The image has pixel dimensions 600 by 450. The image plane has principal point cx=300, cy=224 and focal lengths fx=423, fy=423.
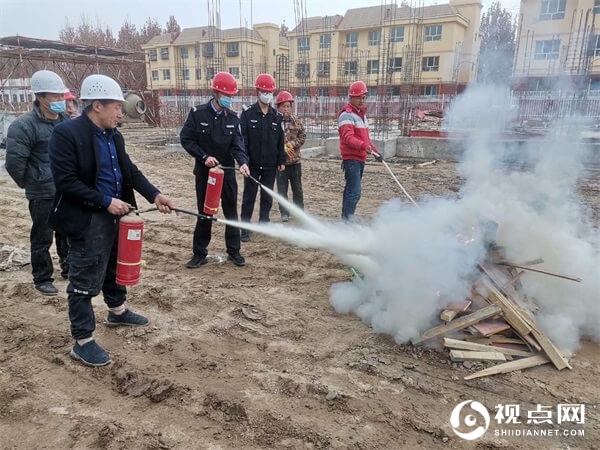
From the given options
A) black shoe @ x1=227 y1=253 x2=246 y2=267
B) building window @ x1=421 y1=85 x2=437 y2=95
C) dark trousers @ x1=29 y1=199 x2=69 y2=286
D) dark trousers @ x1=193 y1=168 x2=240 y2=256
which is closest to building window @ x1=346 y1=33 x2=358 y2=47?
building window @ x1=421 y1=85 x2=437 y2=95

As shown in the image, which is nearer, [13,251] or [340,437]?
Answer: [340,437]

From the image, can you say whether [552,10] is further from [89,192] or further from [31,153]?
[31,153]

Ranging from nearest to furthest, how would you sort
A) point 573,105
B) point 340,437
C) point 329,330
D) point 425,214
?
1. point 340,437
2. point 329,330
3. point 425,214
4. point 573,105

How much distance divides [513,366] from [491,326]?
39 cm

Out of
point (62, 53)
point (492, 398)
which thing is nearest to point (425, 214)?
point (492, 398)

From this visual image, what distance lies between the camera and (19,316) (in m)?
4.38

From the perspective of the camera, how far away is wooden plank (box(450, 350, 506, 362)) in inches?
139

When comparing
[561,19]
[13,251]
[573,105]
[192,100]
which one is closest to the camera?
[13,251]

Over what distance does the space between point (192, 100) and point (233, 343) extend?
28.9 metres

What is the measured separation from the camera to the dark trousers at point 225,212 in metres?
5.59

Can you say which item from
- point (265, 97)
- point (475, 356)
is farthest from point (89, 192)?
point (265, 97)

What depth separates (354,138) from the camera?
254 inches

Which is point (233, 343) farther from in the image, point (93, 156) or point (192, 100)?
point (192, 100)

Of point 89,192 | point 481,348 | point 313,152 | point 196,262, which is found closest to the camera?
point 89,192
